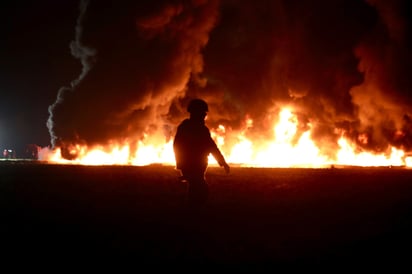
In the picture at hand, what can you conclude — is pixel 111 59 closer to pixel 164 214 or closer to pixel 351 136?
pixel 351 136

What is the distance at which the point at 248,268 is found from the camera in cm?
605

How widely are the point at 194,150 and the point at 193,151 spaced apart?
0.03 meters

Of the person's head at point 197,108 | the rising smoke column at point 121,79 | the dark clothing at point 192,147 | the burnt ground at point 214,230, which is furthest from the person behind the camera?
the rising smoke column at point 121,79

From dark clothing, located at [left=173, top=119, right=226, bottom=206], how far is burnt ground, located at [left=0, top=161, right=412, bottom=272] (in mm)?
710

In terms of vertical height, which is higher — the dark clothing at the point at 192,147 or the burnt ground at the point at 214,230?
the dark clothing at the point at 192,147

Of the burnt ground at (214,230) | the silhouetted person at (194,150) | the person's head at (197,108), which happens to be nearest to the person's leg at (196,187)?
the silhouetted person at (194,150)

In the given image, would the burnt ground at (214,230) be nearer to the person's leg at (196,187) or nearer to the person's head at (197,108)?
the person's leg at (196,187)

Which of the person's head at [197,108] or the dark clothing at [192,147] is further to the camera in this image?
the person's head at [197,108]

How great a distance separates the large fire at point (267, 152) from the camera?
46094 millimetres

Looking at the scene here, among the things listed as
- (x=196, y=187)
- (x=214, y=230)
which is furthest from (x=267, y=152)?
(x=214, y=230)

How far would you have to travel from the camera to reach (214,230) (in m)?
8.51

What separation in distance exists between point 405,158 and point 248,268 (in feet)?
146

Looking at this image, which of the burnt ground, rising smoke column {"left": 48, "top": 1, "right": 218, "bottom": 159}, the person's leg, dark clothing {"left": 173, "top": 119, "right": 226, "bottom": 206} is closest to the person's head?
dark clothing {"left": 173, "top": 119, "right": 226, "bottom": 206}

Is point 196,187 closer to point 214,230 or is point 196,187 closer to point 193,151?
point 193,151
